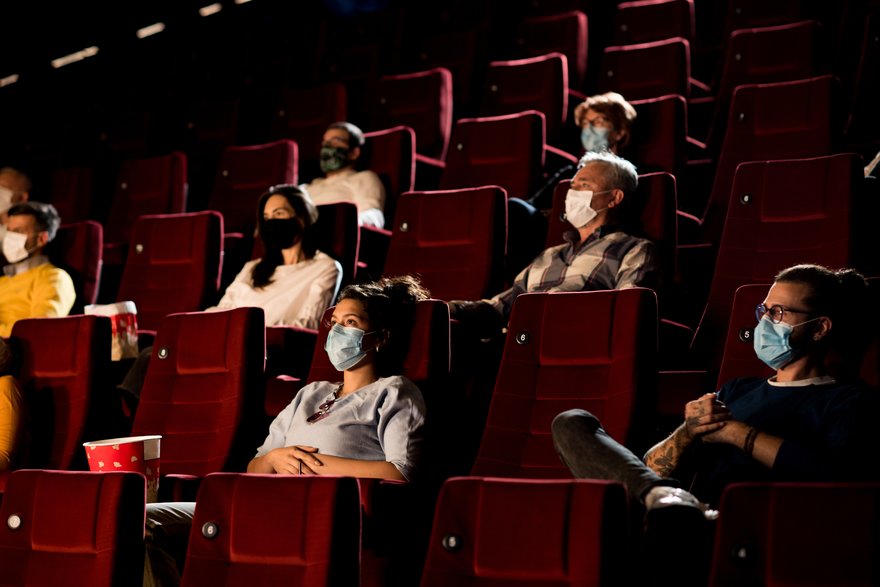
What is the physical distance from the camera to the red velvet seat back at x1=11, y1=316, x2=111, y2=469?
71.9 inches

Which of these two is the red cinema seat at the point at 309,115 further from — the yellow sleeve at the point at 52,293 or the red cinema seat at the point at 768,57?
the red cinema seat at the point at 768,57

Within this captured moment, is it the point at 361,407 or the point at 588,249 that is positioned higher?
the point at 588,249

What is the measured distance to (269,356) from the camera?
192 centimetres

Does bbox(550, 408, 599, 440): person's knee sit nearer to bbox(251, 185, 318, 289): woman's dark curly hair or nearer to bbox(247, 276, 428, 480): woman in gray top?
bbox(247, 276, 428, 480): woman in gray top

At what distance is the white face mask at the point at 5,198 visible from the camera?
3.02 meters

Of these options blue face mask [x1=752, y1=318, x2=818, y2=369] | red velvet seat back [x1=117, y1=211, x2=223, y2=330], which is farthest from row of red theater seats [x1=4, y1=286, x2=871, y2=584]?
red velvet seat back [x1=117, y1=211, x2=223, y2=330]

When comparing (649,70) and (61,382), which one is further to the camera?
(649,70)

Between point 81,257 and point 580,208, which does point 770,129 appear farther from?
point 81,257

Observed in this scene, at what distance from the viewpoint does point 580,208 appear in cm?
198

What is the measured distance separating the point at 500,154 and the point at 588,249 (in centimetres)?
65

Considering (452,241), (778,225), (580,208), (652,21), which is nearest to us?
(778,225)

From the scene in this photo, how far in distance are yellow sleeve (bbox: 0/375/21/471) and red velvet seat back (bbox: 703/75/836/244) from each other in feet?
4.39

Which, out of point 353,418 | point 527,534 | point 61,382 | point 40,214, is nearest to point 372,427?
point 353,418

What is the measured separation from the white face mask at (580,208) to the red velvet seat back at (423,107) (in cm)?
102
